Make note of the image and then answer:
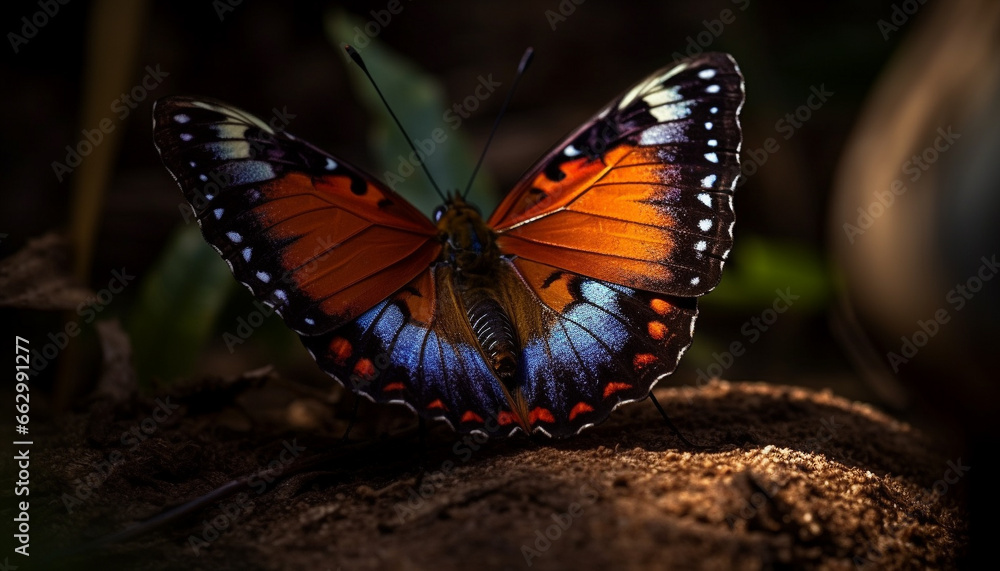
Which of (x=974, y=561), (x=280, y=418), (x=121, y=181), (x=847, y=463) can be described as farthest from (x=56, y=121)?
(x=974, y=561)

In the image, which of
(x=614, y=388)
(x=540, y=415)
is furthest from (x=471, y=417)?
(x=614, y=388)

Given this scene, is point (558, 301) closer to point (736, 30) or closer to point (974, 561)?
point (974, 561)

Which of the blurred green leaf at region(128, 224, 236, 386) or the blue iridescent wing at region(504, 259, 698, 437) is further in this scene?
the blurred green leaf at region(128, 224, 236, 386)

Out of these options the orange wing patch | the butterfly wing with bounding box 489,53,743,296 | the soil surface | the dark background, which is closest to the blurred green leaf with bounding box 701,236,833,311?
the dark background

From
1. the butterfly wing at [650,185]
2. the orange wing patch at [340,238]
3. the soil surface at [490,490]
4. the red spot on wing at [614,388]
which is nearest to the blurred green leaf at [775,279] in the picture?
the soil surface at [490,490]

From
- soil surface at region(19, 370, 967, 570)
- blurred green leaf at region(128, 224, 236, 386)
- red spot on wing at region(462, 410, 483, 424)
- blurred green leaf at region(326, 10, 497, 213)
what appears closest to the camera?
soil surface at region(19, 370, 967, 570)

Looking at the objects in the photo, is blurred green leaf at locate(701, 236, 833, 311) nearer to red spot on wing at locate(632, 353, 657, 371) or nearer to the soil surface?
the soil surface

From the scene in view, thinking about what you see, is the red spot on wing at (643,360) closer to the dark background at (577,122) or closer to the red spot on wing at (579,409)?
the red spot on wing at (579,409)
